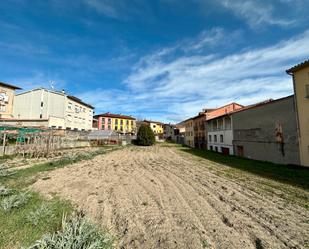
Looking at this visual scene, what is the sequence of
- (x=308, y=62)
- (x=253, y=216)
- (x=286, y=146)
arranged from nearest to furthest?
1. (x=253, y=216)
2. (x=308, y=62)
3. (x=286, y=146)

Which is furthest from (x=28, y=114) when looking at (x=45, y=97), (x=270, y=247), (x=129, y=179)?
(x=270, y=247)

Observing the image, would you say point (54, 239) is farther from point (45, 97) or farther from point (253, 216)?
point (45, 97)

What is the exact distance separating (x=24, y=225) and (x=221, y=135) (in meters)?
26.4

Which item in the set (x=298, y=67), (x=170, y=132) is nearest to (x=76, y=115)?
(x=298, y=67)

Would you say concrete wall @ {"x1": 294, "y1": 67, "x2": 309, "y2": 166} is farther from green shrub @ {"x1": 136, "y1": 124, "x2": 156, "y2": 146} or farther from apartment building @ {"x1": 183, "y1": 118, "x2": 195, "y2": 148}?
apartment building @ {"x1": 183, "y1": 118, "x2": 195, "y2": 148}

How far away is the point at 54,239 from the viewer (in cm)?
340

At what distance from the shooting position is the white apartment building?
24325 mm

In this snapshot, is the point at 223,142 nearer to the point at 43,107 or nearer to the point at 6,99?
the point at 43,107

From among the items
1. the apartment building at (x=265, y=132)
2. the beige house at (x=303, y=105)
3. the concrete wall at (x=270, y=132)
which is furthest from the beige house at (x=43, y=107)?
the beige house at (x=303, y=105)

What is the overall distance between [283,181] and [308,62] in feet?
29.3

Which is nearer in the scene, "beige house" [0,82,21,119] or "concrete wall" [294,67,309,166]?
"concrete wall" [294,67,309,166]

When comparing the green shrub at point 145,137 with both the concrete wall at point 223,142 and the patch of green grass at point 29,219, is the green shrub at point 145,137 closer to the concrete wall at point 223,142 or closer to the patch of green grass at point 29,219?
the concrete wall at point 223,142

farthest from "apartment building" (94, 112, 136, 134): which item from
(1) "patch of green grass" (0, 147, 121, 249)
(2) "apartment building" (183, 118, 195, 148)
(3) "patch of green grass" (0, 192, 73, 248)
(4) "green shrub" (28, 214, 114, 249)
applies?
(4) "green shrub" (28, 214, 114, 249)

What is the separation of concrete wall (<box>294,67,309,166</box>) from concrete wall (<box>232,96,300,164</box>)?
0.45 meters
